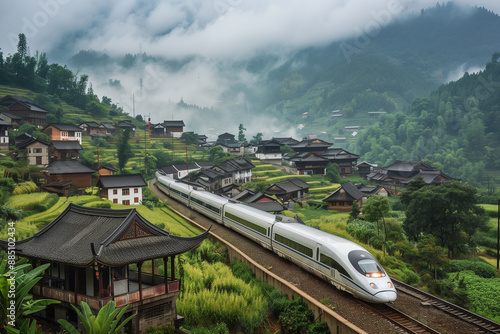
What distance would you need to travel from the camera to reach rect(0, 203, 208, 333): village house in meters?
14.2

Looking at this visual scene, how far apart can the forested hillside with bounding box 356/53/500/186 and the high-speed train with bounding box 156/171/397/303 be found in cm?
9665

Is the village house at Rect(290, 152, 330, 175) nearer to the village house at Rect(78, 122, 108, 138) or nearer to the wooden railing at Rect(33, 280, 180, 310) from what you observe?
the village house at Rect(78, 122, 108, 138)

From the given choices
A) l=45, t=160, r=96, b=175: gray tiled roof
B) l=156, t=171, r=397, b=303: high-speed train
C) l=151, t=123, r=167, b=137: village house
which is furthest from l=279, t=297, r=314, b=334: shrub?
l=151, t=123, r=167, b=137: village house

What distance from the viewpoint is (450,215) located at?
3325cm

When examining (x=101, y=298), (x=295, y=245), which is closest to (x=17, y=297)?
(x=101, y=298)

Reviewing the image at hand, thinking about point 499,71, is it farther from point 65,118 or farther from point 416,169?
point 65,118

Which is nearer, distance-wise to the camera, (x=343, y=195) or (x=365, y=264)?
(x=365, y=264)

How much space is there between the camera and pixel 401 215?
52.1 metres

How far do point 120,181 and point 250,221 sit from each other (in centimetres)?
2200

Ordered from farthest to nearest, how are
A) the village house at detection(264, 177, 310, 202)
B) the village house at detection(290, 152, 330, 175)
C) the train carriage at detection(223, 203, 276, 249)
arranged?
the village house at detection(290, 152, 330, 175) < the village house at detection(264, 177, 310, 202) < the train carriage at detection(223, 203, 276, 249)

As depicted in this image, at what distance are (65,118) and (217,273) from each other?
247 ft

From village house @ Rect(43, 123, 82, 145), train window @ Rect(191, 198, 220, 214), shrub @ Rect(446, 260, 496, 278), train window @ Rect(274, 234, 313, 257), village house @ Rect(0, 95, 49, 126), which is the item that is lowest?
shrub @ Rect(446, 260, 496, 278)

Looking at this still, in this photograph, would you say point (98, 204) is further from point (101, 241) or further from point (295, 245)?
point (295, 245)

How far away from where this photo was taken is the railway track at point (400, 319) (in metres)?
14.5
